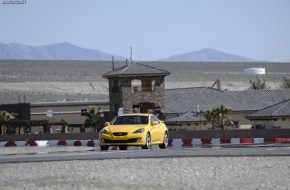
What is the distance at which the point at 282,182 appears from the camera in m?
18.6

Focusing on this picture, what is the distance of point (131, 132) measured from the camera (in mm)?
33344

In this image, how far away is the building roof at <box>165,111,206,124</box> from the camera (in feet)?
243

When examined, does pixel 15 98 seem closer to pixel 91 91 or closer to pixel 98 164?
pixel 91 91

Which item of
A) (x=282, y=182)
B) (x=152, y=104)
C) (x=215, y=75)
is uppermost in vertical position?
(x=215, y=75)

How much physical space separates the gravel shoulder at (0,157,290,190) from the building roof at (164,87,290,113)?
5637 cm

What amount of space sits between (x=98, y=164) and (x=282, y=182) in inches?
304

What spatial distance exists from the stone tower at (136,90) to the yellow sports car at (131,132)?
44.3 m

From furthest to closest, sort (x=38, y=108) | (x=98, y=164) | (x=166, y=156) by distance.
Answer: (x=38, y=108), (x=166, y=156), (x=98, y=164)

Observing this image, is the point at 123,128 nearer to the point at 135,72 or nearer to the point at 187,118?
the point at 187,118

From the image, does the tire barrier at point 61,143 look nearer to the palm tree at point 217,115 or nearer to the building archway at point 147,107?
the palm tree at point 217,115

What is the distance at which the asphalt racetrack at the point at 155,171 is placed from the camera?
18703 mm

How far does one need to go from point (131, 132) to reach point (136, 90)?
160ft

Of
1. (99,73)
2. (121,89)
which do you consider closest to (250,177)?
(121,89)

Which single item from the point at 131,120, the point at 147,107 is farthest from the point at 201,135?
the point at 147,107
